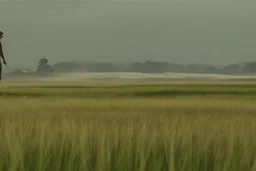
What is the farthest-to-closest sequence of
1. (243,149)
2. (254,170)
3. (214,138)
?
(214,138) → (243,149) → (254,170)

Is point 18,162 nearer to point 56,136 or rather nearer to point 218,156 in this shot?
point 56,136

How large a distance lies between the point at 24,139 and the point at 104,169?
1.01 m

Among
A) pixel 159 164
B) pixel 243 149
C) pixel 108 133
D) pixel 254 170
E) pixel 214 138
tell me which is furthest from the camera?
pixel 108 133

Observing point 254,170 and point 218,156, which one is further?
point 218,156

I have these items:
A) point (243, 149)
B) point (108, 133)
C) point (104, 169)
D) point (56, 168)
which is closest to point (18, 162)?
point (56, 168)

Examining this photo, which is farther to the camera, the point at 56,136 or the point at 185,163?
the point at 56,136

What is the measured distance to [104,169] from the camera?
398cm

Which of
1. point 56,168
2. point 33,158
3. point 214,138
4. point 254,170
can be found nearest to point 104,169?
point 56,168

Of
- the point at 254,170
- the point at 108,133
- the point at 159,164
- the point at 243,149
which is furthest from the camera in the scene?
the point at 108,133

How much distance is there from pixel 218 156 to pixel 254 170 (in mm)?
469

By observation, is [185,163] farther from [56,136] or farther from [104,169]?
[56,136]

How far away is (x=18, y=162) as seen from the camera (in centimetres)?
396

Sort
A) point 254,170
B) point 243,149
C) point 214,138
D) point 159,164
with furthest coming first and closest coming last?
point 214,138
point 243,149
point 159,164
point 254,170

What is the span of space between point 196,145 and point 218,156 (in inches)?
18.7
